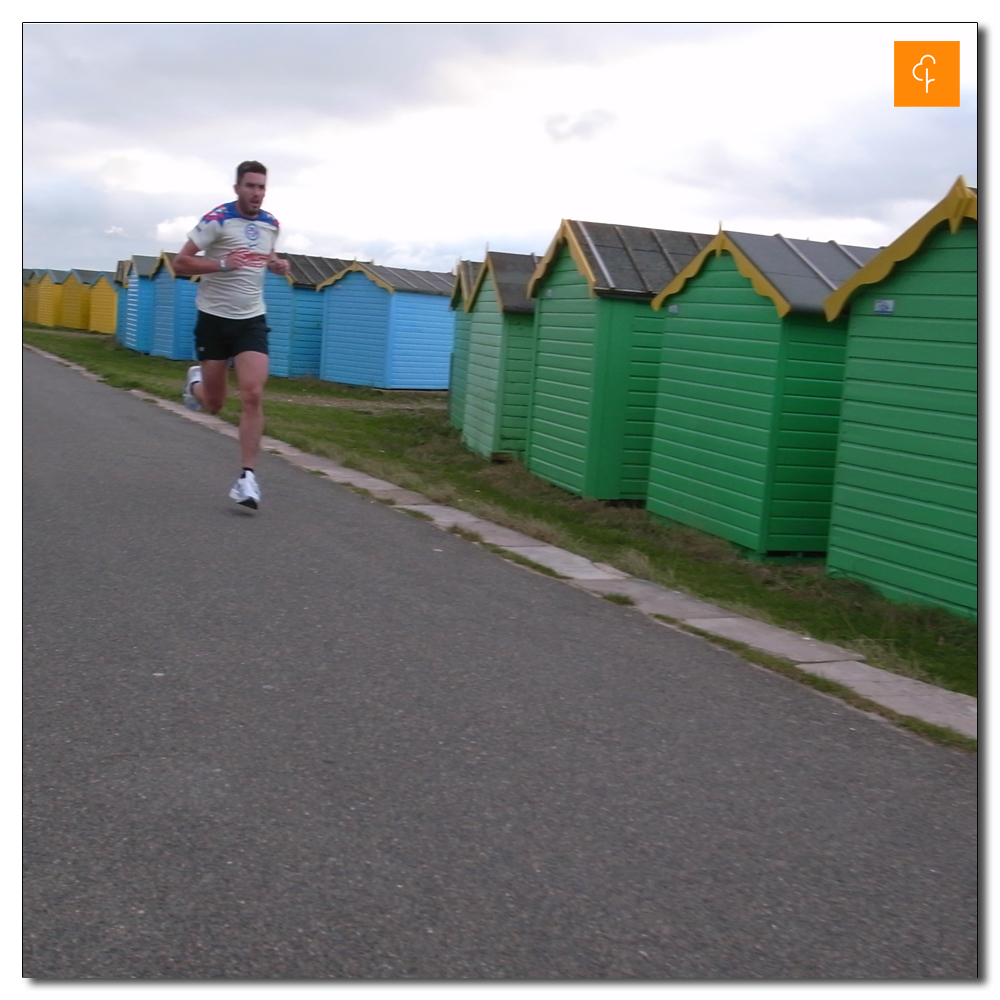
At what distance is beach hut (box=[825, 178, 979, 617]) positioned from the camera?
24.6 ft

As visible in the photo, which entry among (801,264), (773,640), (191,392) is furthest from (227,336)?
(801,264)

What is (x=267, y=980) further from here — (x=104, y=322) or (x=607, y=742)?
(x=104, y=322)

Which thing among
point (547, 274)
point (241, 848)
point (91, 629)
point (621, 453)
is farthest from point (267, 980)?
point (547, 274)

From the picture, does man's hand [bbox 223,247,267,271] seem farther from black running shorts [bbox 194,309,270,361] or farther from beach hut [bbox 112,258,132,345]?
beach hut [bbox 112,258,132,345]

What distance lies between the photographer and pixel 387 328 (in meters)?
28.8

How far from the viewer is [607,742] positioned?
4.14 m

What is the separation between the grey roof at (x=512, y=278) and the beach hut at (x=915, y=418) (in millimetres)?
7405

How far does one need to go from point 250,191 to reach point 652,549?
458cm

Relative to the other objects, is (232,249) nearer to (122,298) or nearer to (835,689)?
(835,689)

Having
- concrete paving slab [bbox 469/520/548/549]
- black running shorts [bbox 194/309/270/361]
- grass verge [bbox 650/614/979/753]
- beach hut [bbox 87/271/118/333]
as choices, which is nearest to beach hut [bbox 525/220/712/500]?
concrete paving slab [bbox 469/520/548/549]

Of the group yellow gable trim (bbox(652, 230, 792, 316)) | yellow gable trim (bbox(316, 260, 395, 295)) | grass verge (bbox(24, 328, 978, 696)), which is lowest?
grass verge (bbox(24, 328, 978, 696))

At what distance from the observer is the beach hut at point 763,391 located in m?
9.81

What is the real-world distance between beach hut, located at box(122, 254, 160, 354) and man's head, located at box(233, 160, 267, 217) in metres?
33.9

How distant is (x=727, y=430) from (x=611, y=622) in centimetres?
477
